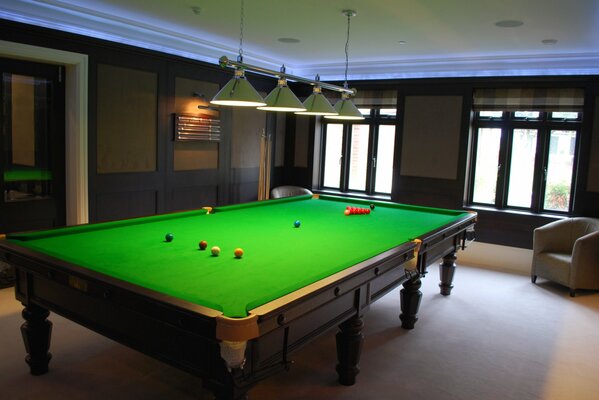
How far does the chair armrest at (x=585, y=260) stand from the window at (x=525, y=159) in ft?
3.38

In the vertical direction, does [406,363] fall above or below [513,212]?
below

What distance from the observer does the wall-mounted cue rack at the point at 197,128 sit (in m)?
5.54

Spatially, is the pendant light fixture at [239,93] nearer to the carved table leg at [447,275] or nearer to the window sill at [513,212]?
the carved table leg at [447,275]

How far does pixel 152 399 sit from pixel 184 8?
3.14m

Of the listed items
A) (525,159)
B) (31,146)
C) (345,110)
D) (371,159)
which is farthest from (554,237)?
(31,146)

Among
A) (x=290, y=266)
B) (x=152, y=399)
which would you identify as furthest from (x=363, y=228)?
(x=152, y=399)

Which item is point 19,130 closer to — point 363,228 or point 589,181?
point 363,228

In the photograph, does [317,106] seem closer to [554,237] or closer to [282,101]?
[282,101]

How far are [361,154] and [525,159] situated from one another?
2.23 metres

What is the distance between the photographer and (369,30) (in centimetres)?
463

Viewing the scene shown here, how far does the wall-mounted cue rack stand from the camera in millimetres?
5539

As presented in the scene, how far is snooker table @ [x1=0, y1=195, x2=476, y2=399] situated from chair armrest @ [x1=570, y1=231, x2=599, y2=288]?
1.92 m

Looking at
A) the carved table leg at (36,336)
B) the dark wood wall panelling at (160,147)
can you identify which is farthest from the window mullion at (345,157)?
the carved table leg at (36,336)

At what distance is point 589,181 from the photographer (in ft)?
17.8
